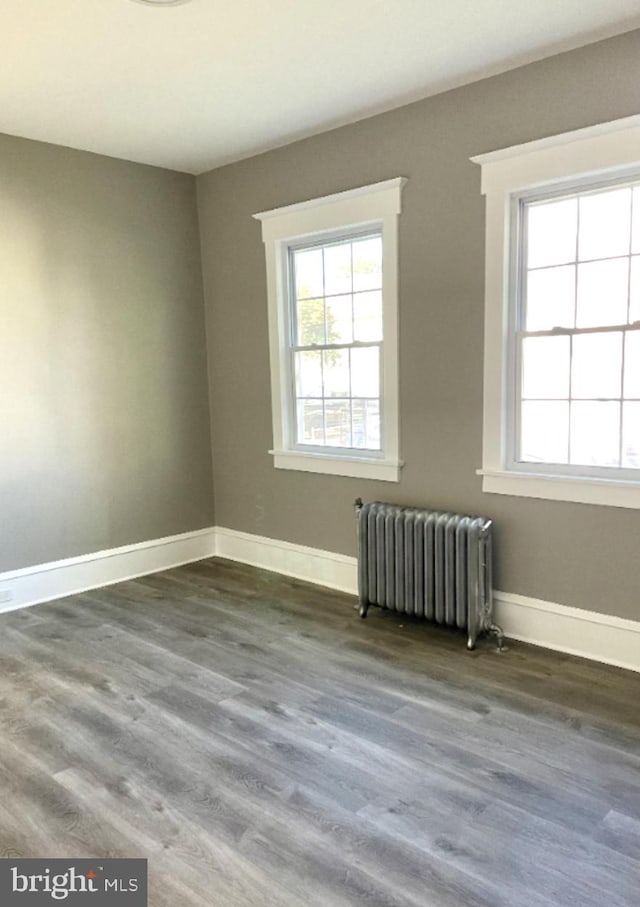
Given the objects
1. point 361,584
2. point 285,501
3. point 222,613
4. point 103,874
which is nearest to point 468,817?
point 103,874

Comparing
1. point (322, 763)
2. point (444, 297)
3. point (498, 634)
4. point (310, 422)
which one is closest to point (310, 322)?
point (310, 422)

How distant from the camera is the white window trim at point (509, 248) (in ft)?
9.65

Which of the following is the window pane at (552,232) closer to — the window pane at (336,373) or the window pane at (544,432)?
the window pane at (544,432)

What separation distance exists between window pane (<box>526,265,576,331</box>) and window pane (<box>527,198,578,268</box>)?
54 millimetres

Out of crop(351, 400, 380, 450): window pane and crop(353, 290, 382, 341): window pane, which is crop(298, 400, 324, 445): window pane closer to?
crop(351, 400, 380, 450): window pane

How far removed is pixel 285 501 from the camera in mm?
4602

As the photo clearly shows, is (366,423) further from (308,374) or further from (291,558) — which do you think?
(291,558)

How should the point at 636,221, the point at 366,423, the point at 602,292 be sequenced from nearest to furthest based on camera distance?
the point at 636,221
the point at 602,292
the point at 366,423

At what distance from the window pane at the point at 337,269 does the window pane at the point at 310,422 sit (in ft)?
2.45

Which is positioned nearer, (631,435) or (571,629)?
(631,435)

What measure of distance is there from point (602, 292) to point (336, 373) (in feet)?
5.55

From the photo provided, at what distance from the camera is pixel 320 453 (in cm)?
435

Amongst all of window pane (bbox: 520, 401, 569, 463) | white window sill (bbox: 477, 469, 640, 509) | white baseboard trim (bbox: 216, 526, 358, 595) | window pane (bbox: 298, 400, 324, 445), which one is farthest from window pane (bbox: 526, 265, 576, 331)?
white baseboard trim (bbox: 216, 526, 358, 595)

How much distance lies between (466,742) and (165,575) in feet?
9.01
